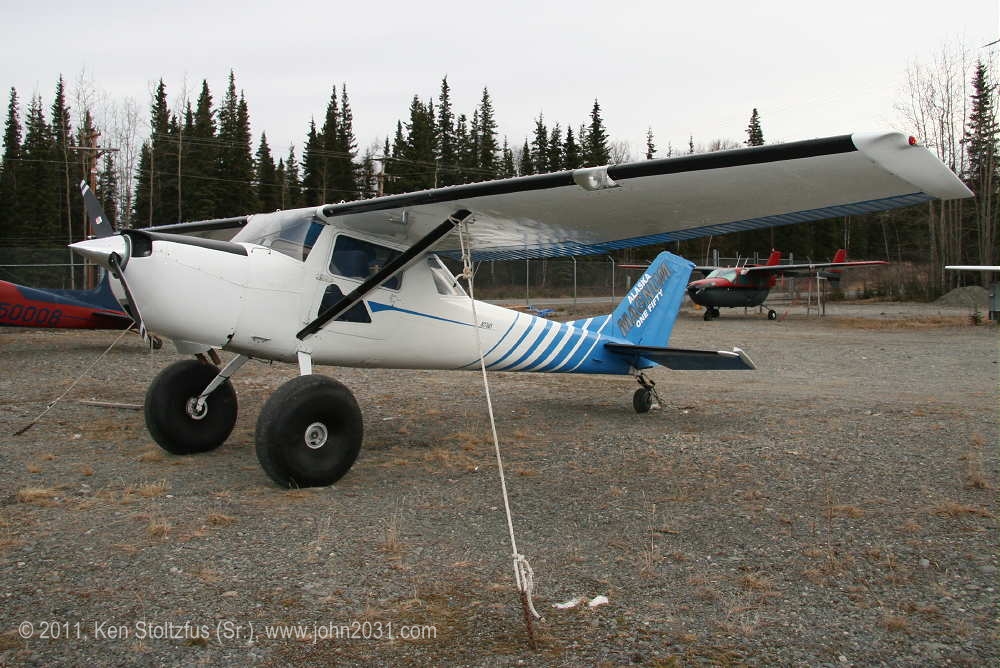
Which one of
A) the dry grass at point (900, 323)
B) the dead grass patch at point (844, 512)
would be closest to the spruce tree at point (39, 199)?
the dry grass at point (900, 323)

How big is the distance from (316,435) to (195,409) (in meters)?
1.85

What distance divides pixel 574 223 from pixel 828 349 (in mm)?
13440

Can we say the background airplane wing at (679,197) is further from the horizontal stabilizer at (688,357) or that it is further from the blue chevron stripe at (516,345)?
the horizontal stabilizer at (688,357)

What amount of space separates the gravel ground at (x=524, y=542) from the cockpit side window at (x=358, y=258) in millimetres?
1741

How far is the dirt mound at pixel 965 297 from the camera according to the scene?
33.8 m

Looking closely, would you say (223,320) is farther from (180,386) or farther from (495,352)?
(495,352)

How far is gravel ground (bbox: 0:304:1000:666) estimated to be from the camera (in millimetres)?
3043

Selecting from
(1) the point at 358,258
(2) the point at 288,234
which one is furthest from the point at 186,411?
(1) the point at 358,258

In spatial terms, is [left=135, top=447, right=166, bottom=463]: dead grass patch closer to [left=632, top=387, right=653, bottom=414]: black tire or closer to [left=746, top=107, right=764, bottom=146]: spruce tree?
[left=632, top=387, right=653, bottom=414]: black tire

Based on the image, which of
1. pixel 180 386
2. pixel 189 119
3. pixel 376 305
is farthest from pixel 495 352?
pixel 189 119

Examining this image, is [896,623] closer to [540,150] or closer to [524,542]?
[524,542]

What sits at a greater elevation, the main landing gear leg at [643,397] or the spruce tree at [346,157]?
the spruce tree at [346,157]

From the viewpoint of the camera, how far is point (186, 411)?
21.5 feet

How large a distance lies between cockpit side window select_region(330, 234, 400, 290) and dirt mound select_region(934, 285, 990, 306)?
116ft
